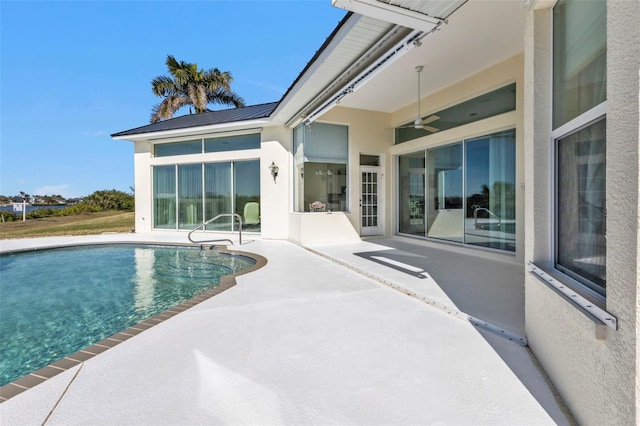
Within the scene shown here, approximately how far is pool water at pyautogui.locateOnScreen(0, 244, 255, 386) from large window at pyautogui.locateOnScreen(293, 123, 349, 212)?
8.89 feet

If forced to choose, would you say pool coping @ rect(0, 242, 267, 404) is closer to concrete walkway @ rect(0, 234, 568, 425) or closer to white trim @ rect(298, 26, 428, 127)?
concrete walkway @ rect(0, 234, 568, 425)

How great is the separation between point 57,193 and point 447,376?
41232 millimetres

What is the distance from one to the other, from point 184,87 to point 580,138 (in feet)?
79.3

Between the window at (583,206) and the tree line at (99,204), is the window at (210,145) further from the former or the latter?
the tree line at (99,204)

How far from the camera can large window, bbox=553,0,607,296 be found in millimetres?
1589

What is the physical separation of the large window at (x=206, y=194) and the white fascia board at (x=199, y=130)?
1.05 m

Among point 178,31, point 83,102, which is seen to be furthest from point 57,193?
point 178,31

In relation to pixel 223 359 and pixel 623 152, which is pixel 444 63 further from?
pixel 223 359

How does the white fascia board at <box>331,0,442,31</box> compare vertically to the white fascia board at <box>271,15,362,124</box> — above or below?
below

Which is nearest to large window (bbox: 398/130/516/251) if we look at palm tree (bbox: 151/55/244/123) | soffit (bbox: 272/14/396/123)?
soffit (bbox: 272/14/396/123)

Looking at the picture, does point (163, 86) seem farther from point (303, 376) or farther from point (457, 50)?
point (303, 376)

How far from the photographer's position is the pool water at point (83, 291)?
305 centimetres

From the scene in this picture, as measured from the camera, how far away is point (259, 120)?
29.5ft

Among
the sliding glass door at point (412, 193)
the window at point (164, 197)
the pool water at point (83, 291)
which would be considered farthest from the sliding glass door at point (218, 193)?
the sliding glass door at point (412, 193)
